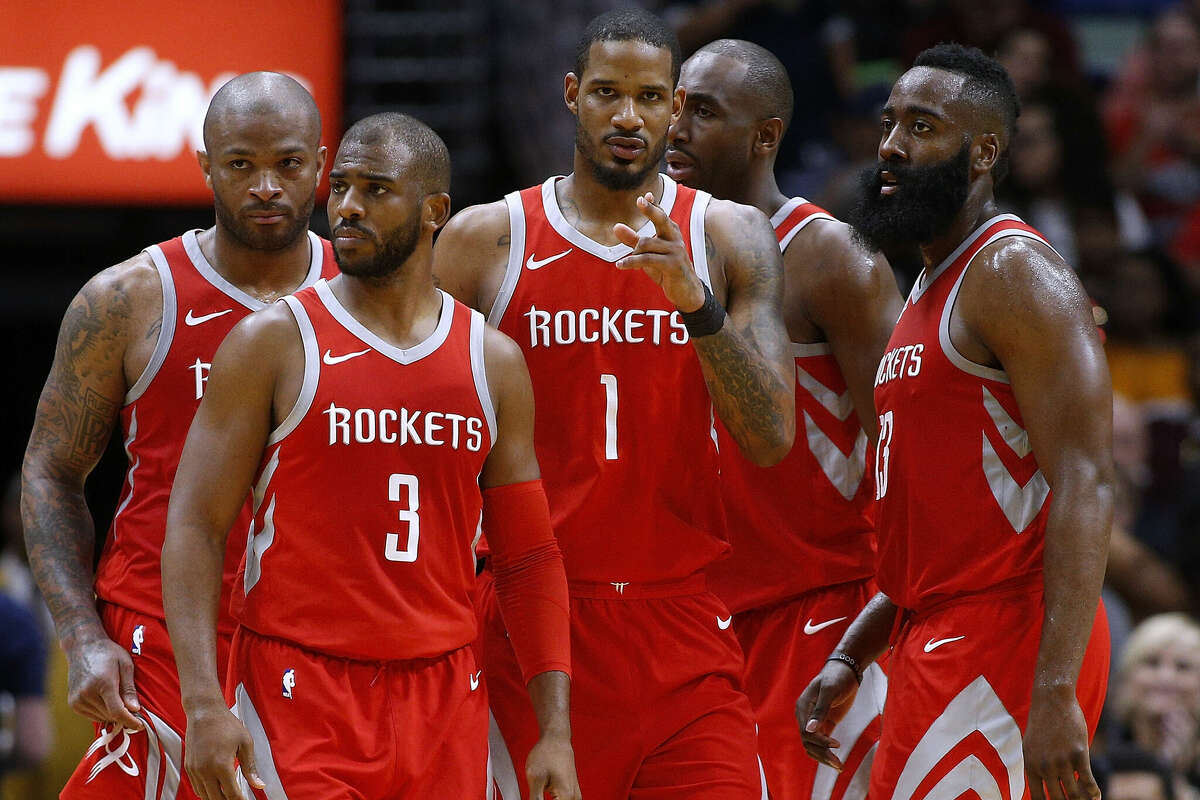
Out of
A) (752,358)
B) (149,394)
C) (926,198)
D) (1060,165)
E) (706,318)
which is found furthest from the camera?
(1060,165)

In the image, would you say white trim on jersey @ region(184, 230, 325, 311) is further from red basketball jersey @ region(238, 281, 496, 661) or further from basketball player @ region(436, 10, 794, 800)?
red basketball jersey @ region(238, 281, 496, 661)

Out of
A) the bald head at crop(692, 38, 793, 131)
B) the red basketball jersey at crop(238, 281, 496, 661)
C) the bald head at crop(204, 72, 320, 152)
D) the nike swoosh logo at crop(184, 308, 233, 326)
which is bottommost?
the red basketball jersey at crop(238, 281, 496, 661)

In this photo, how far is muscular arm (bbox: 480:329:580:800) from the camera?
14.6ft

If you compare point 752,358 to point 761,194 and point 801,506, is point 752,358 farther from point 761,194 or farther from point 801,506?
point 761,194

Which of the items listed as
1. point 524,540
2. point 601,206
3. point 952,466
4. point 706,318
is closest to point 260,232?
point 601,206

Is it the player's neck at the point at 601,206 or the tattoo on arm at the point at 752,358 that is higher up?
the player's neck at the point at 601,206

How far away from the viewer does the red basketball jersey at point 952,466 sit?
14.6ft

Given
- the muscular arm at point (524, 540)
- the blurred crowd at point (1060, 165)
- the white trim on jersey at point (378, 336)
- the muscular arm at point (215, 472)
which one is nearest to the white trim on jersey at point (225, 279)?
the white trim on jersey at point (378, 336)

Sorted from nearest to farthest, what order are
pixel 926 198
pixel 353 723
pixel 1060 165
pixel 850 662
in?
pixel 353 723
pixel 926 198
pixel 850 662
pixel 1060 165

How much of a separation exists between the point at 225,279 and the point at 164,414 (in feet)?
1.32

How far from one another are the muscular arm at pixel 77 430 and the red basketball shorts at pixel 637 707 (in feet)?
3.35

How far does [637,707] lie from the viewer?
4711 millimetres

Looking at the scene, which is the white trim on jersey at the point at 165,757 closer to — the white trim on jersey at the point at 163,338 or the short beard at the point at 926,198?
the white trim on jersey at the point at 163,338

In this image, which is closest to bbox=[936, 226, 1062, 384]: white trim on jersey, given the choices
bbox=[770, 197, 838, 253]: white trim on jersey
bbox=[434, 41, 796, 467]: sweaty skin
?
bbox=[434, 41, 796, 467]: sweaty skin
